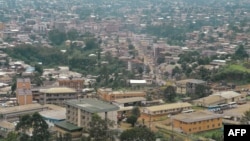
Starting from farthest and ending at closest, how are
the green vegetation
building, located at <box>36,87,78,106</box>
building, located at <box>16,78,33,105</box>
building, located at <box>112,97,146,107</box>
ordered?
the green vegetation
building, located at <box>36,87,78,106</box>
building, located at <box>16,78,33,105</box>
building, located at <box>112,97,146,107</box>

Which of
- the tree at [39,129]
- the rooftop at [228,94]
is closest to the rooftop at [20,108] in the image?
the tree at [39,129]

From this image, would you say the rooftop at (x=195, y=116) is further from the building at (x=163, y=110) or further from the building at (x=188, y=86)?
the building at (x=188, y=86)

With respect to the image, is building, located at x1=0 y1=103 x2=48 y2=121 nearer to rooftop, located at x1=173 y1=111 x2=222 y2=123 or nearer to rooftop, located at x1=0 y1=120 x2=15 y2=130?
rooftop, located at x1=0 y1=120 x2=15 y2=130

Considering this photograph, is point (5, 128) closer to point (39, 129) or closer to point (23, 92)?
point (39, 129)

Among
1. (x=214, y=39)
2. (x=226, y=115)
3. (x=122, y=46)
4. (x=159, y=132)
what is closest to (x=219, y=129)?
(x=226, y=115)

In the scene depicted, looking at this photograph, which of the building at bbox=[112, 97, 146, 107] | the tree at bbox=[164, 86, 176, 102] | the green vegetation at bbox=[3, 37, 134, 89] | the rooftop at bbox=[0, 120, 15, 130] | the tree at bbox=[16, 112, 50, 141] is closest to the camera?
the tree at bbox=[16, 112, 50, 141]

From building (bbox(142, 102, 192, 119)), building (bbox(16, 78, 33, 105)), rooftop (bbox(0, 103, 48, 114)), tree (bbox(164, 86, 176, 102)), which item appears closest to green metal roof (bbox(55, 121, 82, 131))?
rooftop (bbox(0, 103, 48, 114))

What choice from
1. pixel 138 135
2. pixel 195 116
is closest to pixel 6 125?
pixel 138 135
